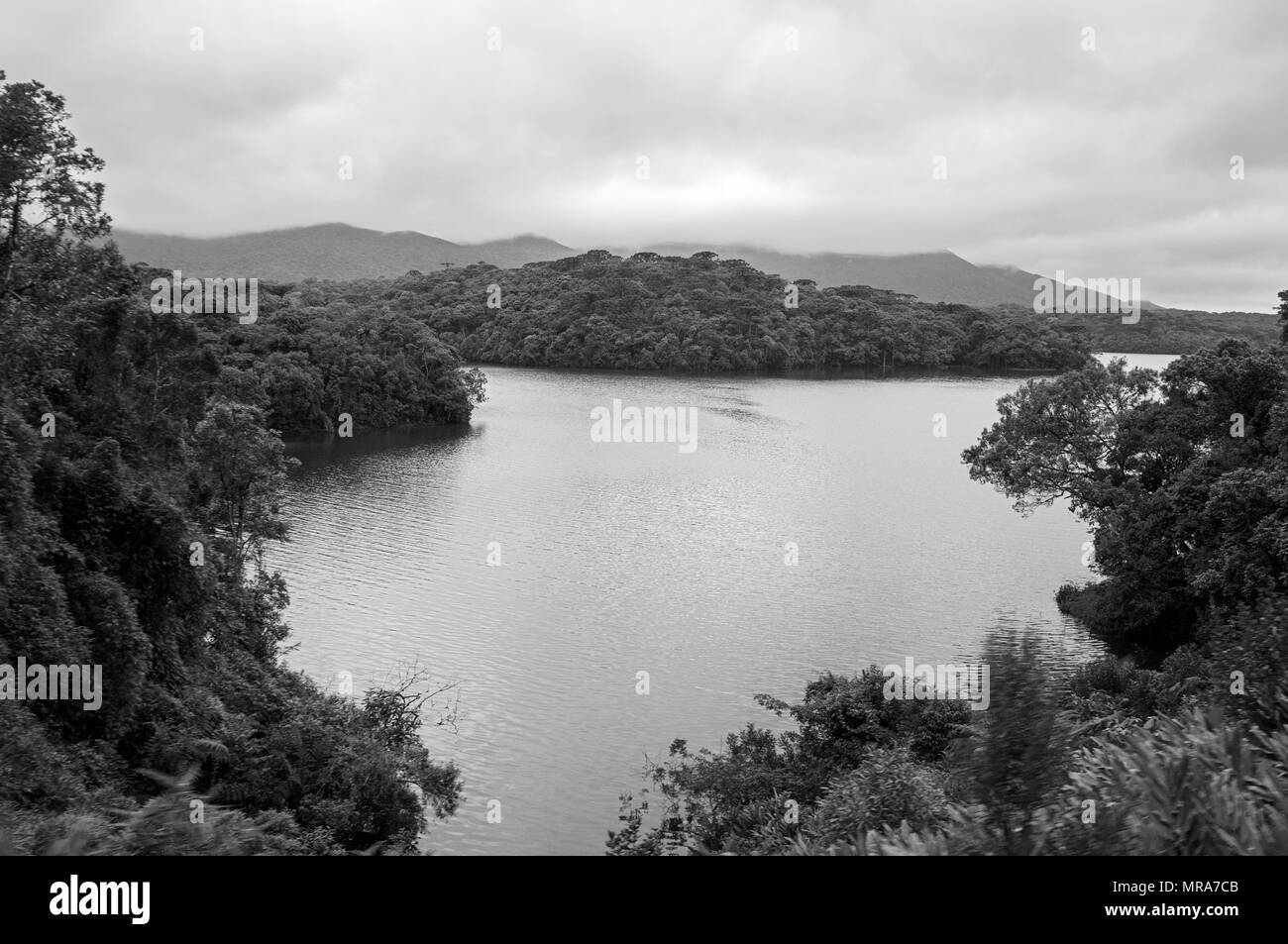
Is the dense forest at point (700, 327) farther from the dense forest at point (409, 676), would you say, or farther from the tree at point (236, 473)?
the tree at point (236, 473)

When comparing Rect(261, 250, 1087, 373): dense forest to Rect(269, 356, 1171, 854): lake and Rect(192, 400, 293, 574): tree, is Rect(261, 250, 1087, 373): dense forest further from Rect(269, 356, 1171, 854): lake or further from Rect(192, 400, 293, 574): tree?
Rect(192, 400, 293, 574): tree

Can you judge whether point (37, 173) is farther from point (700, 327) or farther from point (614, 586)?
point (700, 327)

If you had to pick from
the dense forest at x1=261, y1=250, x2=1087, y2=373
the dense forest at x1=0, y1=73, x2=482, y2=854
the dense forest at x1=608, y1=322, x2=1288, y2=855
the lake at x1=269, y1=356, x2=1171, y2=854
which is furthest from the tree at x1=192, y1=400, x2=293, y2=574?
the dense forest at x1=261, y1=250, x2=1087, y2=373

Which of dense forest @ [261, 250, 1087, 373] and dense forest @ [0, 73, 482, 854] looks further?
dense forest @ [261, 250, 1087, 373]

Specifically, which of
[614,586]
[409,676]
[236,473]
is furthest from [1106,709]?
[236,473]

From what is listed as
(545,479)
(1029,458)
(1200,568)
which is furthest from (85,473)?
(545,479)
